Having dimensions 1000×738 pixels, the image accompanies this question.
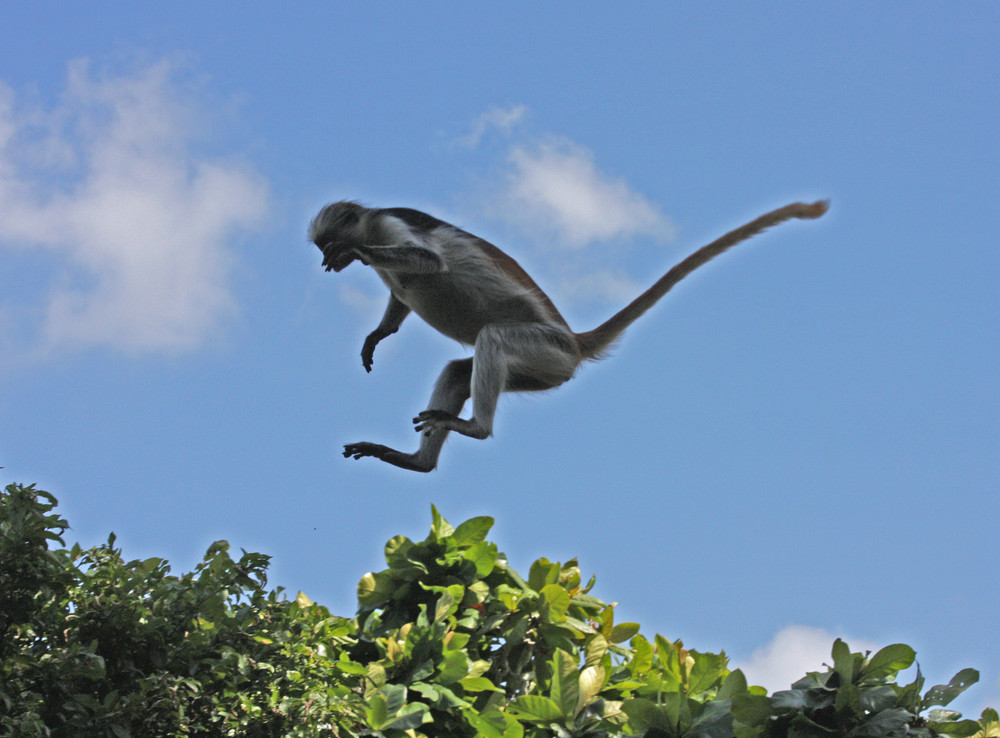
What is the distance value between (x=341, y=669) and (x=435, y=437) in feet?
7.91

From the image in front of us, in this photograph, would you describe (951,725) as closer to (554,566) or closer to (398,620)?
(554,566)

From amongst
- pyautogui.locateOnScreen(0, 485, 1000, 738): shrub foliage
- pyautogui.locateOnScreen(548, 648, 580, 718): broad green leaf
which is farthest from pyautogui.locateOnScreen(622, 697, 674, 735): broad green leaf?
pyautogui.locateOnScreen(548, 648, 580, 718): broad green leaf

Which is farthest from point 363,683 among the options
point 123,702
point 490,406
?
point 490,406

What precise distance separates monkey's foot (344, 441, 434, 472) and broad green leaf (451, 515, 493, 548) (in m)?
1.56

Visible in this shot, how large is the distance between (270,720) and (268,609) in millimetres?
500

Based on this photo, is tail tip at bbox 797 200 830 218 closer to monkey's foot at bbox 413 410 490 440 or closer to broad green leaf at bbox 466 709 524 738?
monkey's foot at bbox 413 410 490 440

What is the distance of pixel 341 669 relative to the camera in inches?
164

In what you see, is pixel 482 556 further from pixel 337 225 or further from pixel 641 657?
pixel 337 225

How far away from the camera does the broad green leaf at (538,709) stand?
4.11 metres

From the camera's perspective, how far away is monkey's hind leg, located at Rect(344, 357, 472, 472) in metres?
6.01

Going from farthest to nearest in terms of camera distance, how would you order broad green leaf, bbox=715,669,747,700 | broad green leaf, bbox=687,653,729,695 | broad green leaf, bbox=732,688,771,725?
broad green leaf, bbox=687,653,729,695
broad green leaf, bbox=715,669,747,700
broad green leaf, bbox=732,688,771,725

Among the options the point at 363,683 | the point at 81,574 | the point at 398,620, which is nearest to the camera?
the point at 81,574

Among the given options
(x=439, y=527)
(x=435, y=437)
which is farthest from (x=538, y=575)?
(x=435, y=437)

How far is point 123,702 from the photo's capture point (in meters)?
3.73
